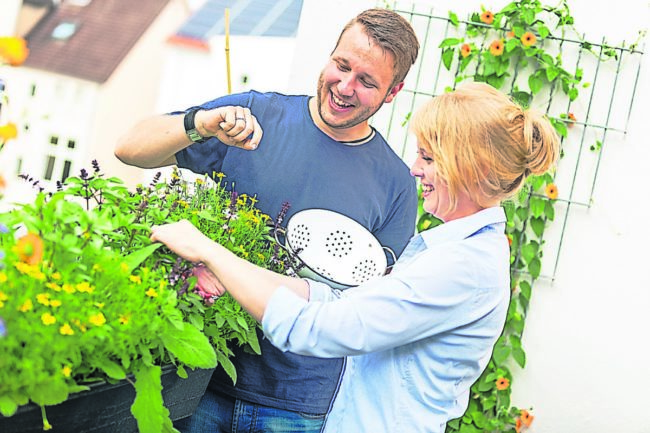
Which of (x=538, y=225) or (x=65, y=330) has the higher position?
(x=538, y=225)

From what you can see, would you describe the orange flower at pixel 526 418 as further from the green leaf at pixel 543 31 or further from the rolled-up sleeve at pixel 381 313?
the rolled-up sleeve at pixel 381 313

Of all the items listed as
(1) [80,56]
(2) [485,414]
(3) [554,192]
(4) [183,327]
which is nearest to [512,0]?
(3) [554,192]

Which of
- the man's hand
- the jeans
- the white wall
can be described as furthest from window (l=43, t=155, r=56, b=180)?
the man's hand

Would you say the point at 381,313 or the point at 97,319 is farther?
the point at 381,313

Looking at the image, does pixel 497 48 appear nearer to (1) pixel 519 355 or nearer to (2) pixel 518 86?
(2) pixel 518 86

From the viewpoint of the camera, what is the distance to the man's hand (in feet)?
5.15

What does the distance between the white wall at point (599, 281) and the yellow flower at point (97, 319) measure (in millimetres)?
2323

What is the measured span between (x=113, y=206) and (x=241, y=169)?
0.54 metres

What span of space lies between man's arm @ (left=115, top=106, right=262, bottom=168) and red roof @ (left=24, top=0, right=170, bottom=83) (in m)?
17.5

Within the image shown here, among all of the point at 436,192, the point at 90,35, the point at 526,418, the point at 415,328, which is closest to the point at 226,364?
the point at 415,328

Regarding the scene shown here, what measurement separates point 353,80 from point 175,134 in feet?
1.41

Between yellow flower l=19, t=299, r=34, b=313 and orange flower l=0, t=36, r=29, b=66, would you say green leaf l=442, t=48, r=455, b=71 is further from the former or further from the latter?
yellow flower l=19, t=299, r=34, b=313

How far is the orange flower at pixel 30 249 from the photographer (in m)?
1.04

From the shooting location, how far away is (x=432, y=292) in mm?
1346
